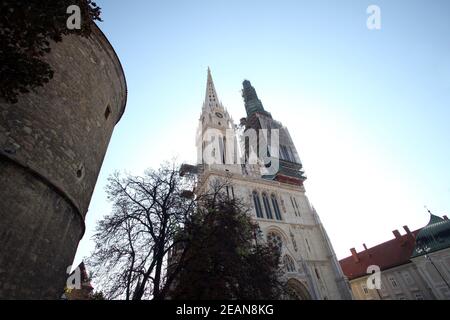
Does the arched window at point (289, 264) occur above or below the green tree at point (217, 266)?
above

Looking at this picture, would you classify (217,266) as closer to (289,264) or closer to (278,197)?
(289,264)

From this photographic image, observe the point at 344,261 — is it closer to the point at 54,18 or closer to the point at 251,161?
the point at 251,161

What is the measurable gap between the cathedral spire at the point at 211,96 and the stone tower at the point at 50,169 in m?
28.7

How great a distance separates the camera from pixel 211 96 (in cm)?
4022

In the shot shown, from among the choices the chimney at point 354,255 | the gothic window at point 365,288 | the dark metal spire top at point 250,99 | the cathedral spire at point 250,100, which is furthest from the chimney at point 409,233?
the dark metal spire top at point 250,99

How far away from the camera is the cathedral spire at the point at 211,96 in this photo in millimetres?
37625

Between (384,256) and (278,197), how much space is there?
18.2 m

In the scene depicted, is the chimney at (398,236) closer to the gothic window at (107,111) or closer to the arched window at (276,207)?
the arched window at (276,207)

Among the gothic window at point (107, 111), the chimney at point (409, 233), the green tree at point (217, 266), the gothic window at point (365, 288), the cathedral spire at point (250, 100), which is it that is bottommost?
the green tree at point (217, 266)

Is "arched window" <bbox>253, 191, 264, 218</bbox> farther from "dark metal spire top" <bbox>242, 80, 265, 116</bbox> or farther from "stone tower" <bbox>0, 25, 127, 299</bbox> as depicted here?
"dark metal spire top" <bbox>242, 80, 265, 116</bbox>

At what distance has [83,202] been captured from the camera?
305 inches

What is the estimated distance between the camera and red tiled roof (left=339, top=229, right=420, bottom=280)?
97.9 feet

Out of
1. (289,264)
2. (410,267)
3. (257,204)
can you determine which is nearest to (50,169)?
(257,204)
